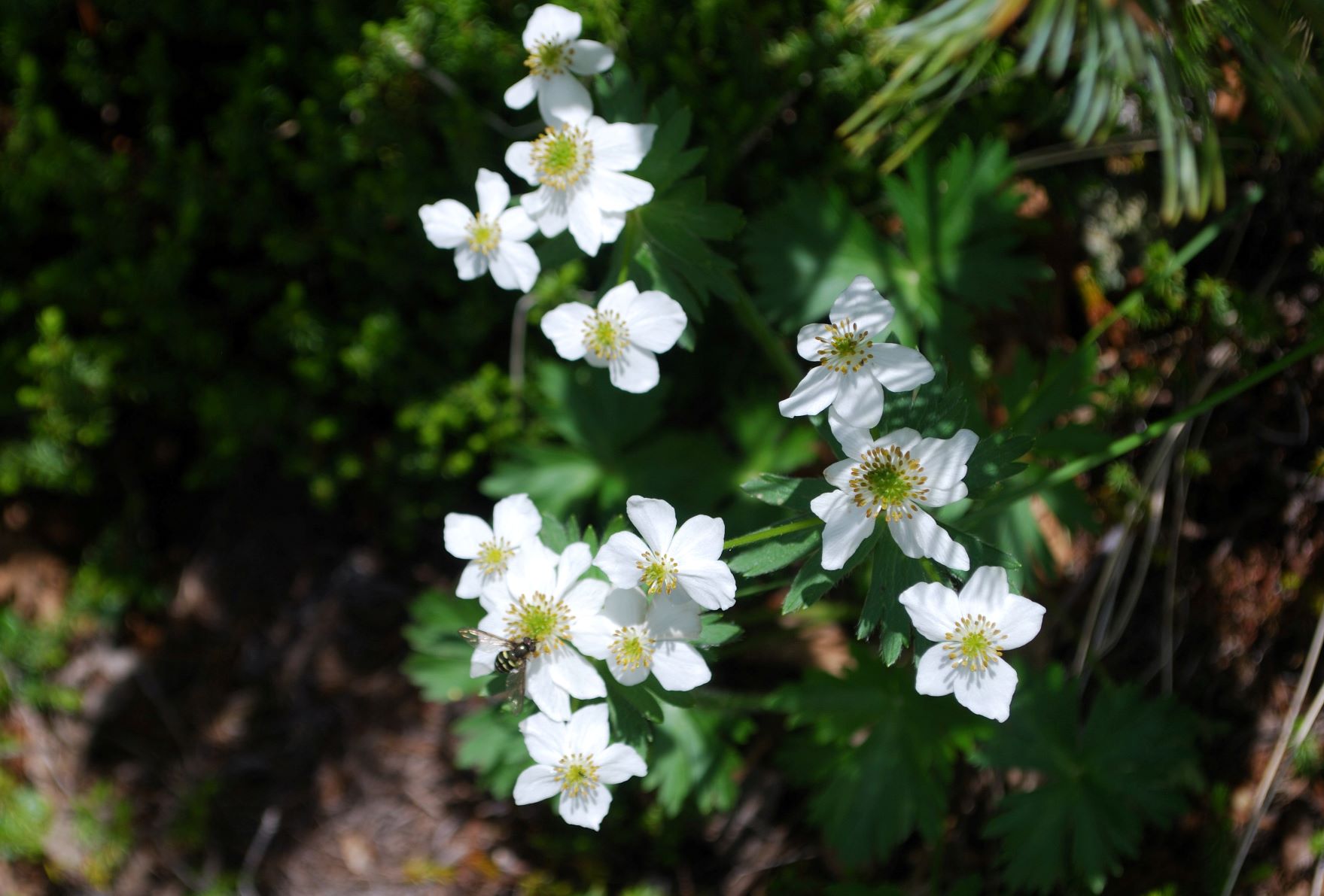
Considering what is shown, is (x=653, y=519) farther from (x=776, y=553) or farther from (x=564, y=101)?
(x=564, y=101)

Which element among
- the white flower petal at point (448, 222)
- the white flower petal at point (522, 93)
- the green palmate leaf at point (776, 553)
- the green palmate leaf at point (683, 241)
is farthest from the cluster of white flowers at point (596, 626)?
the white flower petal at point (522, 93)

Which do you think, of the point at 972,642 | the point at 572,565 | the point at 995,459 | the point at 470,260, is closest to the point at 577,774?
the point at 572,565

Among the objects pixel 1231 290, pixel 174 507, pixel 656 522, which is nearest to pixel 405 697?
pixel 174 507

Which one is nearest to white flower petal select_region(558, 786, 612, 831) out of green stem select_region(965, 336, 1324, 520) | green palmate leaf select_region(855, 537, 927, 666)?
green palmate leaf select_region(855, 537, 927, 666)

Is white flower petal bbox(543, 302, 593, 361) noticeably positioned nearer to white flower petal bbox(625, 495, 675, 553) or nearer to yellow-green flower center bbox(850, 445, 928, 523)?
white flower petal bbox(625, 495, 675, 553)

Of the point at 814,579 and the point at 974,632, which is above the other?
the point at 814,579
